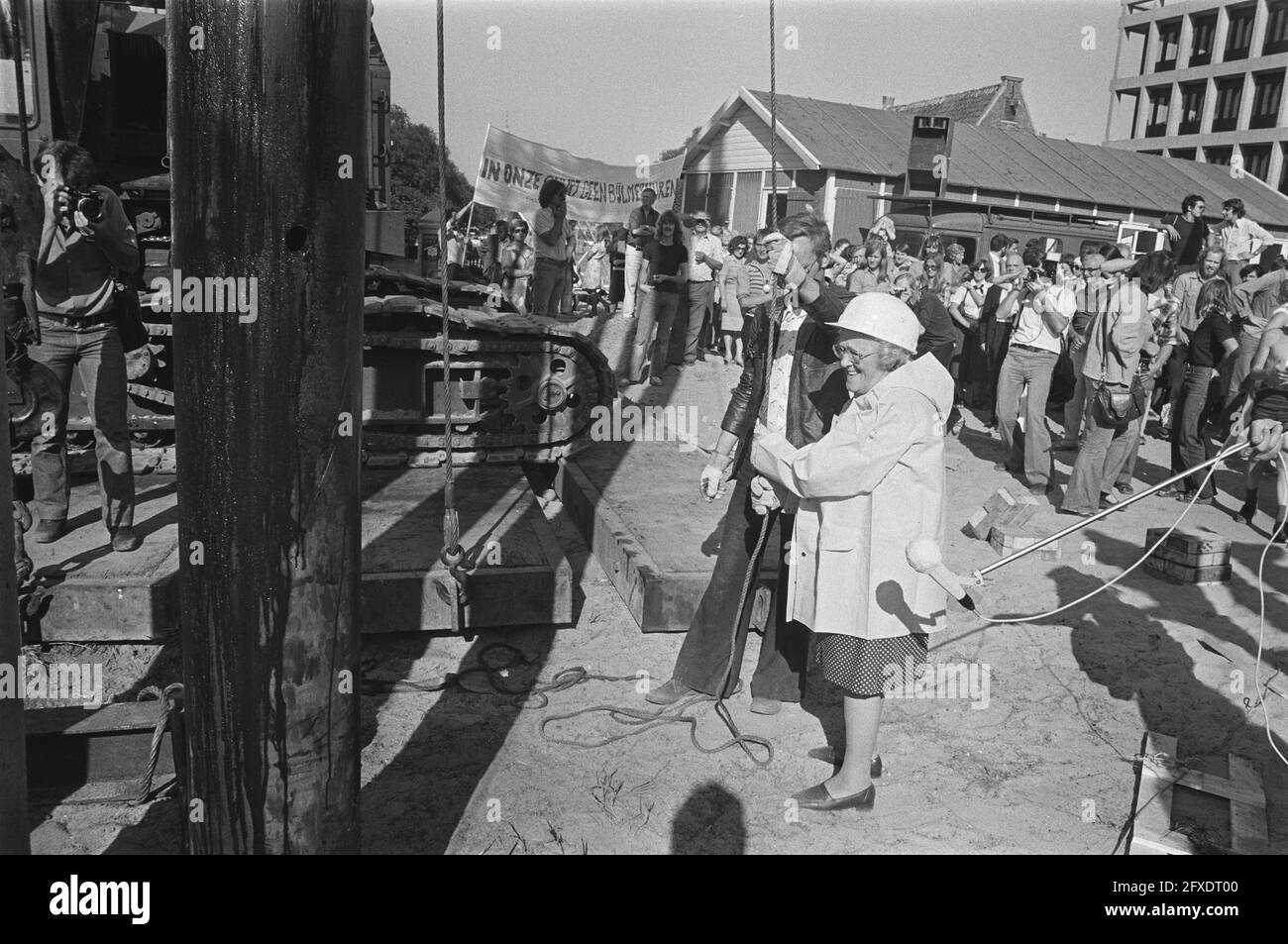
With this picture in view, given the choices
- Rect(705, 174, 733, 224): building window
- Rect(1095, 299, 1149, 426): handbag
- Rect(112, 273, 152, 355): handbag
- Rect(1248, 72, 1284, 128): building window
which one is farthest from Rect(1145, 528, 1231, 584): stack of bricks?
Rect(1248, 72, 1284, 128): building window

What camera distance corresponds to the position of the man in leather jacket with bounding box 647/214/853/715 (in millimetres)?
4598

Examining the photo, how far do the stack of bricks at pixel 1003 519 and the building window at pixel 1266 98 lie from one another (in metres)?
46.2

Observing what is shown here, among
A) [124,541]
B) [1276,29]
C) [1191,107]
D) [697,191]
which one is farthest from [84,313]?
[1191,107]

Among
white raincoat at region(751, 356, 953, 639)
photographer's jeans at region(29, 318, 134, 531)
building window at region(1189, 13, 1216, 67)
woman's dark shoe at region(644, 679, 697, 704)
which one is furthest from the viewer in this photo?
building window at region(1189, 13, 1216, 67)

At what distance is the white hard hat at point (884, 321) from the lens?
150 inches

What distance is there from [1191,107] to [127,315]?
5615 centimetres

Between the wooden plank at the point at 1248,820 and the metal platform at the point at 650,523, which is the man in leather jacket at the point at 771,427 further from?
the wooden plank at the point at 1248,820

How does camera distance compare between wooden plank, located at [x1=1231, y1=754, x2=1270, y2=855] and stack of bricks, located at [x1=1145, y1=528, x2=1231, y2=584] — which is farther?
stack of bricks, located at [x1=1145, y1=528, x2=1231, y2=584]

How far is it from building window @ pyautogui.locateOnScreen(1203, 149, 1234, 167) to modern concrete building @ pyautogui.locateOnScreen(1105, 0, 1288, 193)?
0.14 feet

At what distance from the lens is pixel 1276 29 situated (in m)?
46.6

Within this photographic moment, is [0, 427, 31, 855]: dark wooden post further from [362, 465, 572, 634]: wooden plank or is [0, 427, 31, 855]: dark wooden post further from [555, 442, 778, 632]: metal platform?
[555, 442, 778, 632]: metal platform

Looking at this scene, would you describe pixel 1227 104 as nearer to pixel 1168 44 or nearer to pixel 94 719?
pixel 1168 44

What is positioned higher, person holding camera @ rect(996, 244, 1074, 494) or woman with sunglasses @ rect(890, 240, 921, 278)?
woman with sunglasses @ rect(890, 240, 921, 278)

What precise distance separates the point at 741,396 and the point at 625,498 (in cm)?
249
